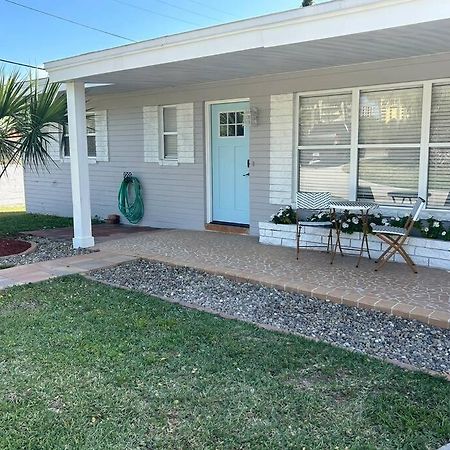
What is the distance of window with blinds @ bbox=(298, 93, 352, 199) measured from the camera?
21.5 ft

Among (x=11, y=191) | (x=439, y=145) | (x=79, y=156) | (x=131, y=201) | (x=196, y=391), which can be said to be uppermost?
(x=439, y=145)

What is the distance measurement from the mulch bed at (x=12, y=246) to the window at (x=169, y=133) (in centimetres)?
288

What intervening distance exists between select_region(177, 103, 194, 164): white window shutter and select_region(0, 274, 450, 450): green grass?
15.3 ft

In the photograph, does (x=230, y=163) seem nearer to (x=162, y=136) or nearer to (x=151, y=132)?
(x=162, y=136)

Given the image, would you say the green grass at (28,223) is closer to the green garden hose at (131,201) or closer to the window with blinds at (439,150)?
the green garden hose at (131,201)

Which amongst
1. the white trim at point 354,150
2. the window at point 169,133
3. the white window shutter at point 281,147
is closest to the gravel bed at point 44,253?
the window at point 169,133

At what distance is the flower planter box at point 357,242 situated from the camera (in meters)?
5.38

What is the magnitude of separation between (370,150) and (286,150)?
121 centimetres

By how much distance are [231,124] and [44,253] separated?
3.41m

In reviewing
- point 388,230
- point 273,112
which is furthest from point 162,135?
point 388,230

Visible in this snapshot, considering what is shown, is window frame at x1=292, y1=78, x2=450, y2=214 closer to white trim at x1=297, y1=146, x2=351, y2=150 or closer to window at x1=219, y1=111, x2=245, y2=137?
white trim at x1=297, y1=146, x2=351, y2=150

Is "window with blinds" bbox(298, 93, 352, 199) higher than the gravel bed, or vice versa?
"window with blinds" bbox(298, 93, 352, 199)

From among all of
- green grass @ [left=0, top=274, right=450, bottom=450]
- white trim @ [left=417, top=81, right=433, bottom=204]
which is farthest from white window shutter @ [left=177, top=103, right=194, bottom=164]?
green grass @ [left=0, top=274, right=450, bottom=450]

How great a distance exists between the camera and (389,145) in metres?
6.16
